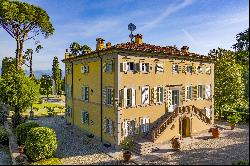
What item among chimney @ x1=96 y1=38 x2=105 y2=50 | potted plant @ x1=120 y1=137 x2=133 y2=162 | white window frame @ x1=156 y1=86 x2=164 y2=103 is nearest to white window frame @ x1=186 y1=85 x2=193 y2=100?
white window frame @ x1=156 y1=86 x2=164 y2=103

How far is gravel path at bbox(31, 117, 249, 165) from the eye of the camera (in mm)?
20312

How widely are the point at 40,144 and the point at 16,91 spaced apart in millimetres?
14345

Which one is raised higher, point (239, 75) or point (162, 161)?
point (239, 75)

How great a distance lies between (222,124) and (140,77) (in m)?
15.1

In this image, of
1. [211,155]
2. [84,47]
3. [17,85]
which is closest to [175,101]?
[211,155]

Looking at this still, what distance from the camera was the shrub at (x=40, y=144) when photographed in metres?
20.0

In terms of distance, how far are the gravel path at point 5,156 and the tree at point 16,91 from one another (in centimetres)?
855

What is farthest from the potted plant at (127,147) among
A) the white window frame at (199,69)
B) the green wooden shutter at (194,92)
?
the white window frame at (199,69)

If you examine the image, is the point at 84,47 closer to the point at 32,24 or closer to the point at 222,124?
the point at 32,24

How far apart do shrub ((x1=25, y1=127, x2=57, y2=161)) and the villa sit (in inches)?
228

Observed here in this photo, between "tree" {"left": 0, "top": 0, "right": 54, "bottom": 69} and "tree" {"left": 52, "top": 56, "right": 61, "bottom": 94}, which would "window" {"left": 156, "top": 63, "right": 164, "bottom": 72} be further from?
"tree" {"left": 52, "top": 56, "right": 61, "bottom": 94}

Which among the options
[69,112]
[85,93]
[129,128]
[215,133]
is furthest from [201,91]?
[69,112]

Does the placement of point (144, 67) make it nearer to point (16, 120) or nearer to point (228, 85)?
point (228, 85)

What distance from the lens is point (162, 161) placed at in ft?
66.6
